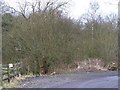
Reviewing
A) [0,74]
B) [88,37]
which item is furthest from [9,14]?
[0,74]

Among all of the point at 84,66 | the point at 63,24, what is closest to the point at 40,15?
the point at 63,24

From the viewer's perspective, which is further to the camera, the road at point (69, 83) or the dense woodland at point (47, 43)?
the dense woodland at point (47, 43)

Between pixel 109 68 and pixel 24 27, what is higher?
pixel 24 27

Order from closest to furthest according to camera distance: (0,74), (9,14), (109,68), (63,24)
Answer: (0,74) < (63,24) < (109,68) < (9,14)

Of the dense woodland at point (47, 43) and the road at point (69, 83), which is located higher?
the dense woodland at point (47, 43)

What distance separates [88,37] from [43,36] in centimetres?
694

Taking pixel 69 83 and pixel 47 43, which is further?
pixel 47 43

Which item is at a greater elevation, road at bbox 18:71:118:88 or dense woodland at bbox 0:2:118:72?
dense woodland at bbox 0:2:118:72

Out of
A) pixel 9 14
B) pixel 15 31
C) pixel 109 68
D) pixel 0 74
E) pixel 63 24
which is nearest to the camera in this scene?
pixel 0 74

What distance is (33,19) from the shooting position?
23.9m

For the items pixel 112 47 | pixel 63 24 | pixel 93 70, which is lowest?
pixel 93 70

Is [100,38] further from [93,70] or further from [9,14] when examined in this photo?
[9,14]

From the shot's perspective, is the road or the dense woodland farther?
the dense woodland

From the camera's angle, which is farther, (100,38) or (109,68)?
(100,38)
